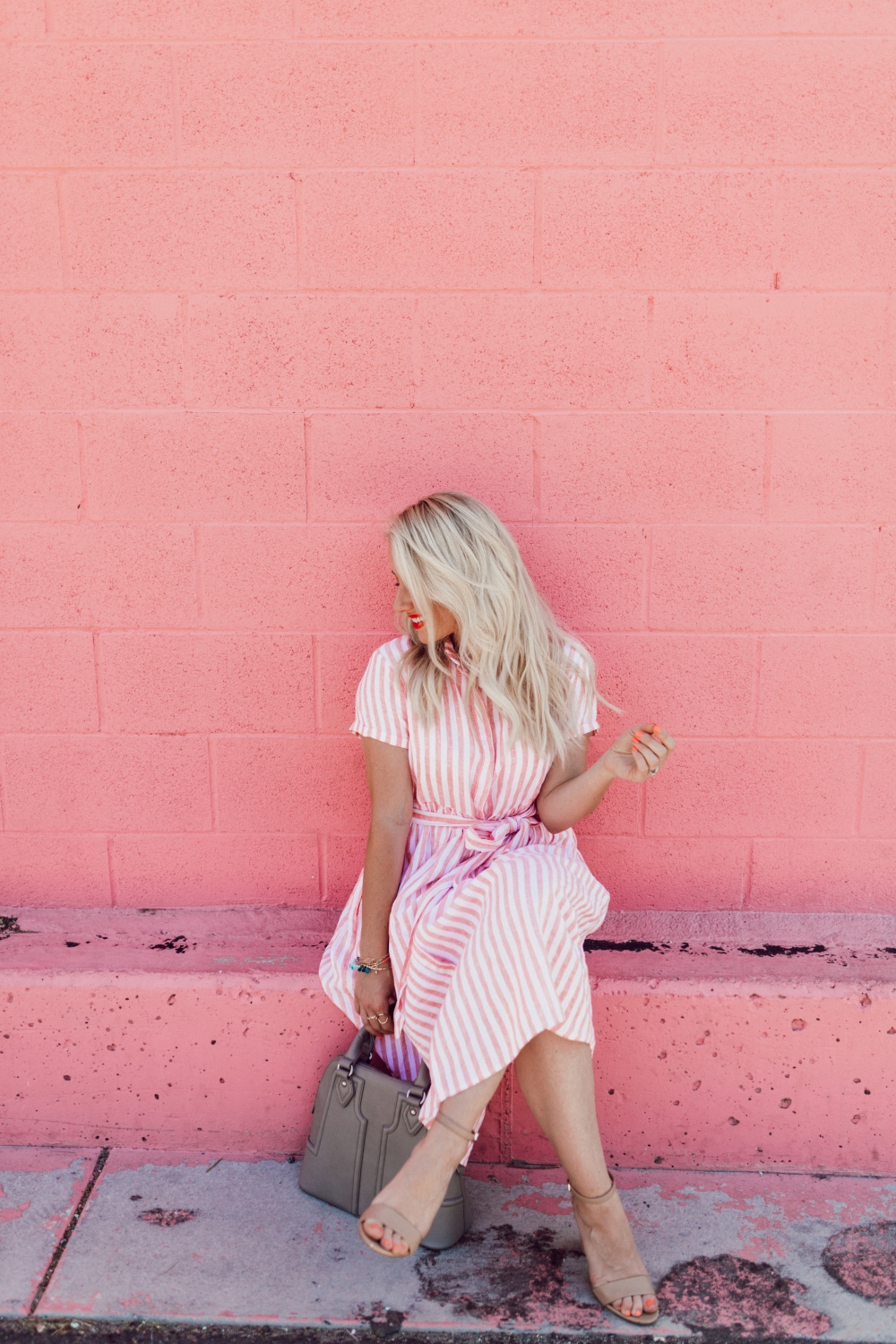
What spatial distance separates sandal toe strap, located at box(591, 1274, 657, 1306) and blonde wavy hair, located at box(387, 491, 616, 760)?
1068 mm

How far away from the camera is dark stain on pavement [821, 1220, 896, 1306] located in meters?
2.22

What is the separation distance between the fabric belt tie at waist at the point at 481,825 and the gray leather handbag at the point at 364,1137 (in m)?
0.50

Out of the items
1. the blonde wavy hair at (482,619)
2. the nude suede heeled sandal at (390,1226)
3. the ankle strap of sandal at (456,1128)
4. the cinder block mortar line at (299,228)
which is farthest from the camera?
the cinder block mortar line at (299,228)

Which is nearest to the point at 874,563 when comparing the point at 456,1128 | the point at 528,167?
the point at 528,167

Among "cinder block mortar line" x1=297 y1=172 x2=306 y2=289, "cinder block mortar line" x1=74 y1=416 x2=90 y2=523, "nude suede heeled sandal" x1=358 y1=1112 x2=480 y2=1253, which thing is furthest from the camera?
"cinder block mortar line" x1=74 y1=416 x2=90 y2=523

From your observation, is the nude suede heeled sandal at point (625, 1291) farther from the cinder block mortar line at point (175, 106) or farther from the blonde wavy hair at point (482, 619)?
the cinder block mortar line at point (175, 106)

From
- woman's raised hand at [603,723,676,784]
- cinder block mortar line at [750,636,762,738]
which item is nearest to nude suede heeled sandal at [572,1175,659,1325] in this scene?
woman's raised hand at [603,723,676,784]

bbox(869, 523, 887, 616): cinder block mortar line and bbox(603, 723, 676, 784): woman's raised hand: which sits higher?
bbox(869, 523, 887, 616): cinder block mortar line

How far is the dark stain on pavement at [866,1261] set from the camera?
2.22 metres

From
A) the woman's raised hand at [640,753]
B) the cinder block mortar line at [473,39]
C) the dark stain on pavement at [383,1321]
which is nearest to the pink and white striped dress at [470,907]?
the woman's raised hand at [640,753]

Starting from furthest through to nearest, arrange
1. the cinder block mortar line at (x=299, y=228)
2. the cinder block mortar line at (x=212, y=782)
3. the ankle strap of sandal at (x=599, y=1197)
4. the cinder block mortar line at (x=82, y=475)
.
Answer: the cinder block mortar line at (x=212, y=782)
the cinder block mortar line at (x=82, y=475)
the cinder block mortar line at (x=299, y=228)
the ankle strap of sandal at (x=599, y=1197)

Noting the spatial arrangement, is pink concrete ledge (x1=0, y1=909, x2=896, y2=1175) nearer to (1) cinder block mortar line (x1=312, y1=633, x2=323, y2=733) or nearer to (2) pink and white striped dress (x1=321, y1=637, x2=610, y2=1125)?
(2) pink and white striped dress (x1=321, y1=637, x2=610, y2=1125)

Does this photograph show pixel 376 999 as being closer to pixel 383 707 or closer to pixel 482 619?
pixel 383 707

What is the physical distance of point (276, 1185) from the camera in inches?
101
